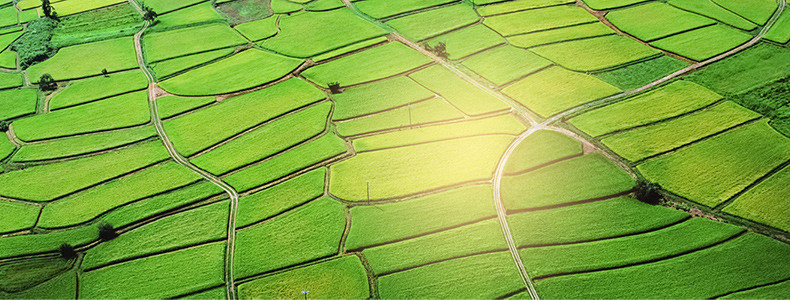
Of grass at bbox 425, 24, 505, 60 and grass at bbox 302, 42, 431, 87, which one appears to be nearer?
grass at bbox 302, 42, 431, 87

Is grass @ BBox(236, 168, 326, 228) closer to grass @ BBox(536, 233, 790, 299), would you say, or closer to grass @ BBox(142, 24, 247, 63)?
grass @ BBox(536, 233, 790, 299)

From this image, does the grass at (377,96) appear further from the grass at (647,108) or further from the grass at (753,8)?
the grass at (753,8)

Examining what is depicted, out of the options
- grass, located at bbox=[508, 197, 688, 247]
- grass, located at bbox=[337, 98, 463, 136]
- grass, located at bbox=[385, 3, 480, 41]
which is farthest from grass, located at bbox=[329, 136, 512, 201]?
grass, located at bbox=[385, 3, 480, 41]

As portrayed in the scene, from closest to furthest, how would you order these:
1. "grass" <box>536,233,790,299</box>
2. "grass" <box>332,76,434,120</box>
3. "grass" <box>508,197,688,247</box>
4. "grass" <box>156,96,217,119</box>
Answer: "grass" <box>536,233,790,299</box>, "grass" <box>508,197,688,247</box>, "grass" <box>332,76,434,120</box>, "grass" <box>156,96,217,119</box>

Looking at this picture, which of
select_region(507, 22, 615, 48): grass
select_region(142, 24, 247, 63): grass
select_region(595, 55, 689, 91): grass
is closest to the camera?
select_region(595, 55, 689, 91): grass

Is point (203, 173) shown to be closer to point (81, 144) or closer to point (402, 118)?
point (81, 144)

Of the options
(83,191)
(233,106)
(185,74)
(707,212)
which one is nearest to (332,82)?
(233,106)

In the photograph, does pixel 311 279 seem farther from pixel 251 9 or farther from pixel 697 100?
pixel 251 9
